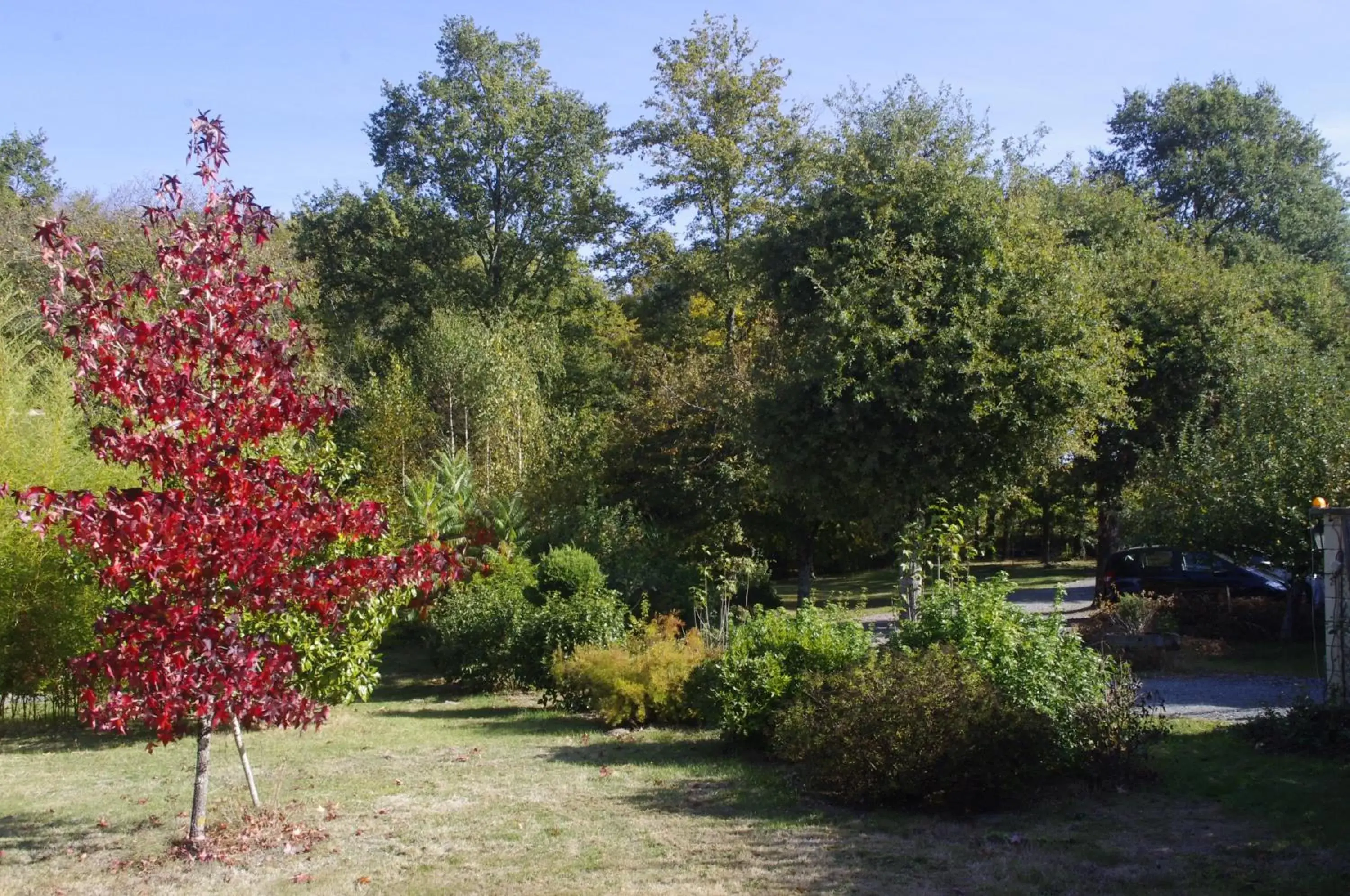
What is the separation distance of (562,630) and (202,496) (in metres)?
7.45

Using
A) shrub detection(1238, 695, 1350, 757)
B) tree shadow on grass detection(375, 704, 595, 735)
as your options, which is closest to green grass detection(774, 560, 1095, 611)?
tree shadow on grass detection(375, 704, 595, 735)

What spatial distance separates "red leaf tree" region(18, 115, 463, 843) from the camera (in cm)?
645

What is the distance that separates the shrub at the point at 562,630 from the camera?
13.6 m

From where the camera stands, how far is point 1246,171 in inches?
1428

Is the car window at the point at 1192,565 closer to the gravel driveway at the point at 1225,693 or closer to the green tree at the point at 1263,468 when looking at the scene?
the green tree at the point at 1263,468

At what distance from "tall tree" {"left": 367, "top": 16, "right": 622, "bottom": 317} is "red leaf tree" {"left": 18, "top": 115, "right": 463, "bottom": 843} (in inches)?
1042

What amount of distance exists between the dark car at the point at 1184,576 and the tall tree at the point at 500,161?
62.6ft

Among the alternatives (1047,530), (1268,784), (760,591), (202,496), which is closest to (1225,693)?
(1268,784)

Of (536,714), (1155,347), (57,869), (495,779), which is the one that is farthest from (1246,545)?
(57,869)

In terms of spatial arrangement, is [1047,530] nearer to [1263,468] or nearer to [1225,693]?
[1263,468]

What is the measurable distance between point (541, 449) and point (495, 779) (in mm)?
17290

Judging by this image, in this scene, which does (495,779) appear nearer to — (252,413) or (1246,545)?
(252,413)

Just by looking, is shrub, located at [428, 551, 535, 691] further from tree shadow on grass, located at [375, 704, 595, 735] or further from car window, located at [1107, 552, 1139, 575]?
car window, located at [1107, 552, 1139, 575]

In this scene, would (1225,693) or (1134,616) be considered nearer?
(1225,693)
